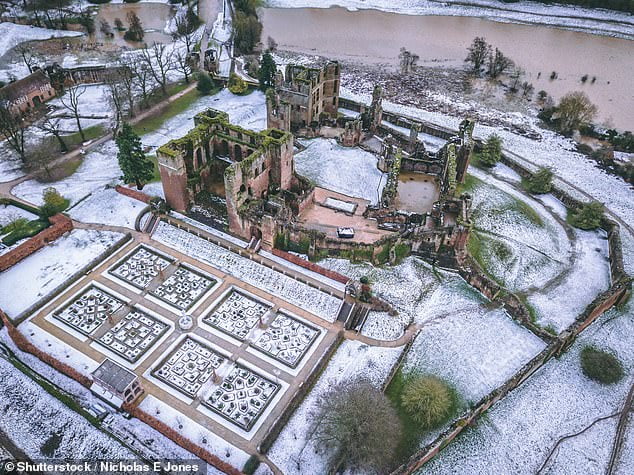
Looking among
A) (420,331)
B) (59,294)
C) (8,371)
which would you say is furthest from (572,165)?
(8,371)

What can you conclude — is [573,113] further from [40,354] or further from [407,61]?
[40,354]

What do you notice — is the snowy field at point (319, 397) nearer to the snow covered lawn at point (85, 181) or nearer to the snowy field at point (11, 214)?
the snow covered lawn at point (85, 181)

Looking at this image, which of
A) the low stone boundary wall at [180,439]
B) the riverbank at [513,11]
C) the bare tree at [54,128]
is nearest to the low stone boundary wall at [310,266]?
the low stone boundary wall at [180,439]

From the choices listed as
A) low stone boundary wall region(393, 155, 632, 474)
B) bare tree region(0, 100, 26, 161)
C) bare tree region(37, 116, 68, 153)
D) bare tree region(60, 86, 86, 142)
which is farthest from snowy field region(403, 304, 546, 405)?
bare tree region(60, 86, 86, 142)

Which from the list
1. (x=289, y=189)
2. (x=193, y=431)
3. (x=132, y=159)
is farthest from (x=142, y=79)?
(x=193, y=431)

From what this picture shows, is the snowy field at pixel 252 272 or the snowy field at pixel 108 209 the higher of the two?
the snowy field at pixel 108 209

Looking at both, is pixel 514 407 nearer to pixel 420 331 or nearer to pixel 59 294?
pixel 420 331

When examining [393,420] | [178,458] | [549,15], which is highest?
[549,15]
